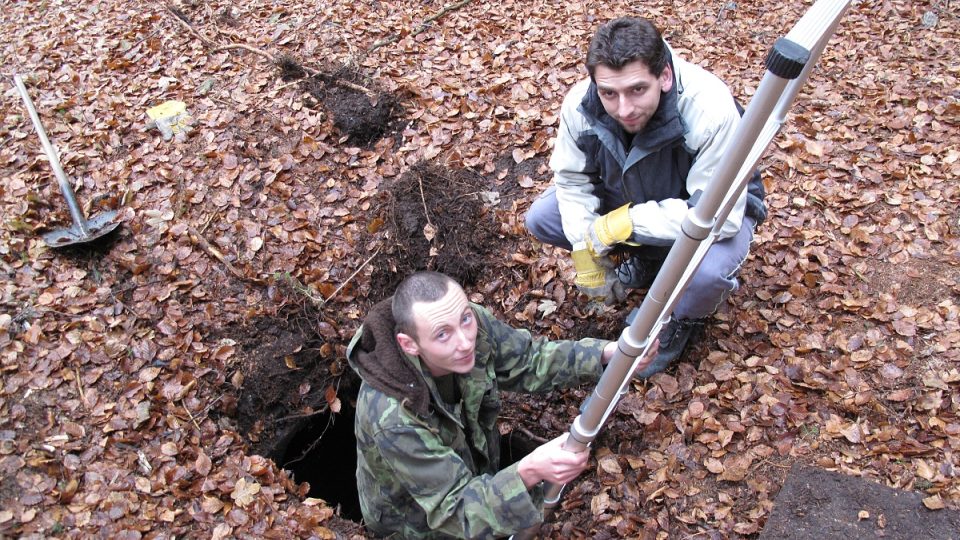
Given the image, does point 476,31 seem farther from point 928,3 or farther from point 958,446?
point 958,446

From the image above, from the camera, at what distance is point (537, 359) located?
3613 mm

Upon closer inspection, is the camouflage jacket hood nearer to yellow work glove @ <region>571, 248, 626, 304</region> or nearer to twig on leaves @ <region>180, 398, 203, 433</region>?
yellow work glove @ <region>571, 248, 626, 304</region>

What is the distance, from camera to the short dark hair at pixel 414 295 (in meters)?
3.08

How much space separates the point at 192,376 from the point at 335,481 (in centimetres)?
166

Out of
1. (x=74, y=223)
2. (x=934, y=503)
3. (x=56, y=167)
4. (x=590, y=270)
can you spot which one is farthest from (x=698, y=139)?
(x=56, y=167)

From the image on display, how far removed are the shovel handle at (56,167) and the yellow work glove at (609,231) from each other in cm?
402

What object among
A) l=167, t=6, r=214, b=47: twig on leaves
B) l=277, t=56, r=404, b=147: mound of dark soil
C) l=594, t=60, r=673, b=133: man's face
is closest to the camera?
l=594, t=60, r=673, b=133: man's face

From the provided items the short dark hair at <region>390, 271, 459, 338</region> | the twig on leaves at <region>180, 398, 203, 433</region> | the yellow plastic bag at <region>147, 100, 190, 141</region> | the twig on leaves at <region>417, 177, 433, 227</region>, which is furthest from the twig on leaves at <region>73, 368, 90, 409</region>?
the twig on leaves at <region>417, 177, 433, 227</region>

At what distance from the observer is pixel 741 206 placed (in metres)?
3.54

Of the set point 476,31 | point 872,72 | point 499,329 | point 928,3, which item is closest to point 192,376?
point 499,329

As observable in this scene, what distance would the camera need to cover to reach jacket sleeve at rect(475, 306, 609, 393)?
3514 mm

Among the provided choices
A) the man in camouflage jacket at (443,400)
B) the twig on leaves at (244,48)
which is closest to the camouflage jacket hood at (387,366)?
the man in camouflage jacket at (443,400)

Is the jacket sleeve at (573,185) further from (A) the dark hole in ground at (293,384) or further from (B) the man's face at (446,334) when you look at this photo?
(A) the dark hole in ground at (293,384)

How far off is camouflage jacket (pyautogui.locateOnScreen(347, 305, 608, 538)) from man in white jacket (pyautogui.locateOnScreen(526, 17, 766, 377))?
2.19 feet
